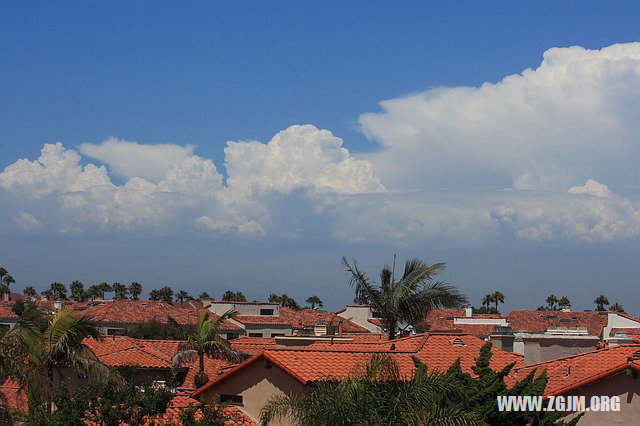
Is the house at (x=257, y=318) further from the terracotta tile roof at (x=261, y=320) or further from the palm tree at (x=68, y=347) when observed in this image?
the palm tree at (x=68, y=347)

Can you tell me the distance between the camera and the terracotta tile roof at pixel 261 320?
277 ft

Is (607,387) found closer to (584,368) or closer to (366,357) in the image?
(584,368)

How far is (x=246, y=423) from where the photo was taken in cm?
2303

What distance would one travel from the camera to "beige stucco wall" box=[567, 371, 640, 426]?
1928cm

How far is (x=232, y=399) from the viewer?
79.2ft

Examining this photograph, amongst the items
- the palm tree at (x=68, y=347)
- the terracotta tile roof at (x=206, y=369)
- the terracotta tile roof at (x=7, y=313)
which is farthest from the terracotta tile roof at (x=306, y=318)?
the palm tree at (x=68, y=347)

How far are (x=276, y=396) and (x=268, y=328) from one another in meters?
63.1

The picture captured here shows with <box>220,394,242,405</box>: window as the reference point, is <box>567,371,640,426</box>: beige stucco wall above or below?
above

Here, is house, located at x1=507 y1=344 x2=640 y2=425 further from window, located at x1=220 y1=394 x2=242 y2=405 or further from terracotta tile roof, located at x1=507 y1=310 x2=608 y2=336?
terracotta tile roof, located at x1=507 y1=310 x2=608 y2=336

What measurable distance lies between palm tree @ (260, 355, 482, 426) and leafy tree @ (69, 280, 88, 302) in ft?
430

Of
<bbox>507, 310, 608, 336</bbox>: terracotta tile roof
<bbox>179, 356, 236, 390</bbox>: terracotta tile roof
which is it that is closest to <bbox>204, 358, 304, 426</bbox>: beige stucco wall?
<bbox>179, 356, 236, 390</bbox>: terracotta tile roof

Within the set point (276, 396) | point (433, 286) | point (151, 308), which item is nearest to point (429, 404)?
point (276, 396)

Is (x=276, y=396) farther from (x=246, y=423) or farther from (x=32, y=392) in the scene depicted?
(x=32, y=392)

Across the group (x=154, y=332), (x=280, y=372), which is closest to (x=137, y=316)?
(x=154, y=332)
